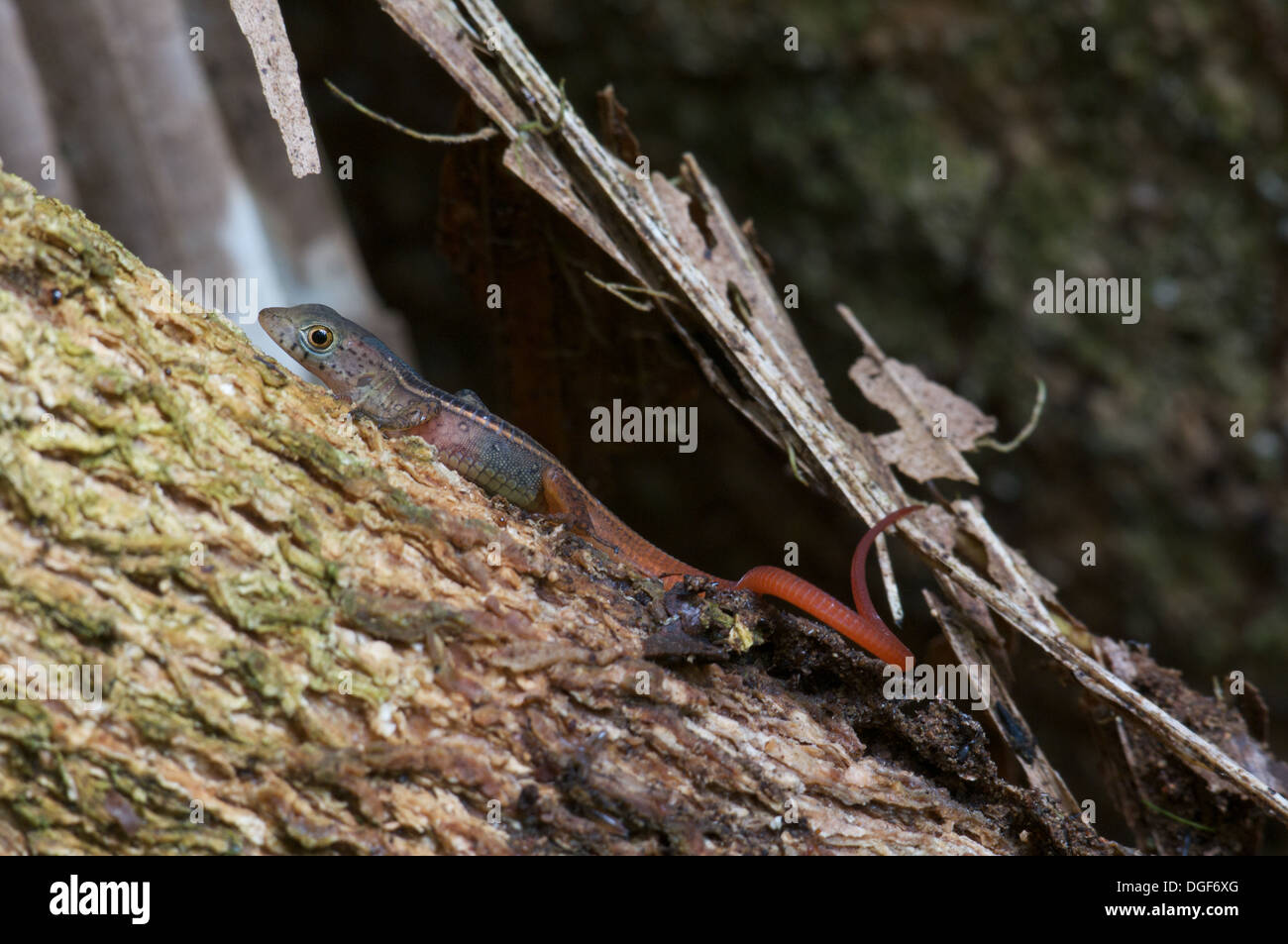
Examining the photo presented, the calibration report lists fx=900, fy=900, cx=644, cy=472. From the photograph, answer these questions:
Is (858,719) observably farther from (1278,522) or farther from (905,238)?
(1278,522)

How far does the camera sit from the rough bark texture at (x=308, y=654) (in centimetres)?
177

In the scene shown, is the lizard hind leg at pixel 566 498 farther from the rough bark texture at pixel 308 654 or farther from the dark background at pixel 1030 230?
the dark background at pixel 1030 230

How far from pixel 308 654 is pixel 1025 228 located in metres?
4.90

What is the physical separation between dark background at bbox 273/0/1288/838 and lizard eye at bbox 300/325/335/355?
201 centimetres

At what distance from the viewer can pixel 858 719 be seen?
94.9 inches

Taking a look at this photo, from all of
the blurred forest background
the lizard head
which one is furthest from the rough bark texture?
the blurred forest background

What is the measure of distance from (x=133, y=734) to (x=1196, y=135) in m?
5.98

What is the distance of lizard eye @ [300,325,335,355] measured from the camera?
3195mm

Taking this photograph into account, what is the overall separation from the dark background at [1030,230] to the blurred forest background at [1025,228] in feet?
0.04
